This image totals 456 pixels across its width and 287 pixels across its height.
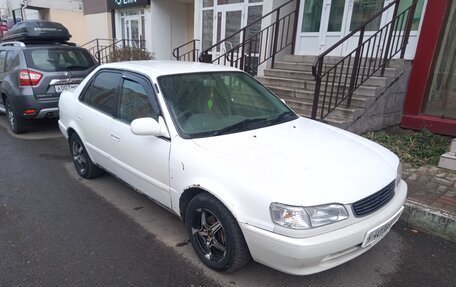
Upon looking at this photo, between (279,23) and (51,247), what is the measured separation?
7153mm

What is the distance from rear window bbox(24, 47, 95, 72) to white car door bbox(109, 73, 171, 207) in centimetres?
347

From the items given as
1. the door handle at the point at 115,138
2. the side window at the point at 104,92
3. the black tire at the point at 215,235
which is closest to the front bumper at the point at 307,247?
the black tire at the point at 215,235

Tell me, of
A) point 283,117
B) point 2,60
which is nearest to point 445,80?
point 283,117

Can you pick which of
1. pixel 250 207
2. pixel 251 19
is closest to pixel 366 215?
pixel 250 207

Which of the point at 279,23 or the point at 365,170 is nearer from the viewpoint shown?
the point at 365,170

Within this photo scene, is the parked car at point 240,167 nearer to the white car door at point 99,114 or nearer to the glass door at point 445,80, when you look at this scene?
the white car door at point 99,114

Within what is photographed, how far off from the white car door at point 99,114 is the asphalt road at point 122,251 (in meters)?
0.55

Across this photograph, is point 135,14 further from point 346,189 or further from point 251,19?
point 346,189

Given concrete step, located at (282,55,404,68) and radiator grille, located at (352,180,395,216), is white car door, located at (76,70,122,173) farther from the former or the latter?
concrete step, located at (282,55,404,68)

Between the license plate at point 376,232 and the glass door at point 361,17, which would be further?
the glass door at point 361,17

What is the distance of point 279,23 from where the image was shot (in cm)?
829

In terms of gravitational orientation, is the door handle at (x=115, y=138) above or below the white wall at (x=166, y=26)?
below

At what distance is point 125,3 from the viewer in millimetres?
14734

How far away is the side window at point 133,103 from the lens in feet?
10.5
